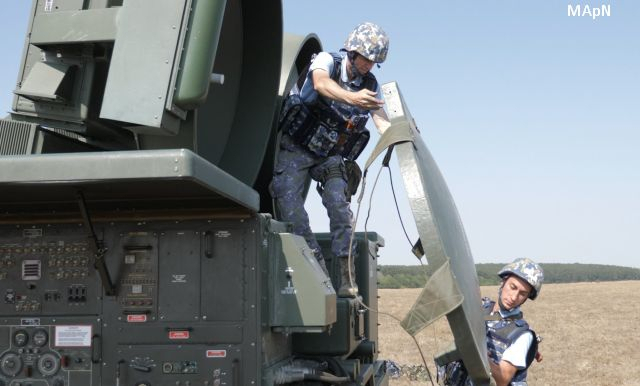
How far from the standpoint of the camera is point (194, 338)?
4500 mm

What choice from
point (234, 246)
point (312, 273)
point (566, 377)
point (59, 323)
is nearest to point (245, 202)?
point (234, 246)

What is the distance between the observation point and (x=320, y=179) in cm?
612

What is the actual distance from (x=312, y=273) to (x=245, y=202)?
665 millimetres

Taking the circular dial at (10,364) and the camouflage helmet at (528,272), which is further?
the camouflage helmet at (528,272)

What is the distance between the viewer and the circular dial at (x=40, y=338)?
4.65 meters

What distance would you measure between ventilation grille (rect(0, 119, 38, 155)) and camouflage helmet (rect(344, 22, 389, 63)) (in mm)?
2058

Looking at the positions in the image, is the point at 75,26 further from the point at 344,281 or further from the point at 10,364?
the point at 344,281

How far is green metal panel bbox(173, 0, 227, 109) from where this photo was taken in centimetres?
436

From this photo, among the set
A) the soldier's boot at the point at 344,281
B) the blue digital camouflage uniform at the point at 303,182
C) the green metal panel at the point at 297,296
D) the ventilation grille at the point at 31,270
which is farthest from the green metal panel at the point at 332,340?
the ventilation grille at the point at 31,270

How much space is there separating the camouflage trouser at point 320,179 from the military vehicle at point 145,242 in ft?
3.60

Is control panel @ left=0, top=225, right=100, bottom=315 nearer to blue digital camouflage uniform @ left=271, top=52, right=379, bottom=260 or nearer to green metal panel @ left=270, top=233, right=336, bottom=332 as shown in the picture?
green metal panel @ left=270, top=233, right=336, bottom=332

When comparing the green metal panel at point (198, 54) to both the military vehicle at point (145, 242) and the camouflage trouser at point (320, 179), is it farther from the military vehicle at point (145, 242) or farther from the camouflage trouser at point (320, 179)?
the camouflage trouser at point (320, 179)

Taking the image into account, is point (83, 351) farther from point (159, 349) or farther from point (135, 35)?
point (135, 35)

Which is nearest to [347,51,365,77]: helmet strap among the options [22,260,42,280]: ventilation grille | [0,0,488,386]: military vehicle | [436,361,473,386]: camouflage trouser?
[0,0,488,386]: military vehicle
